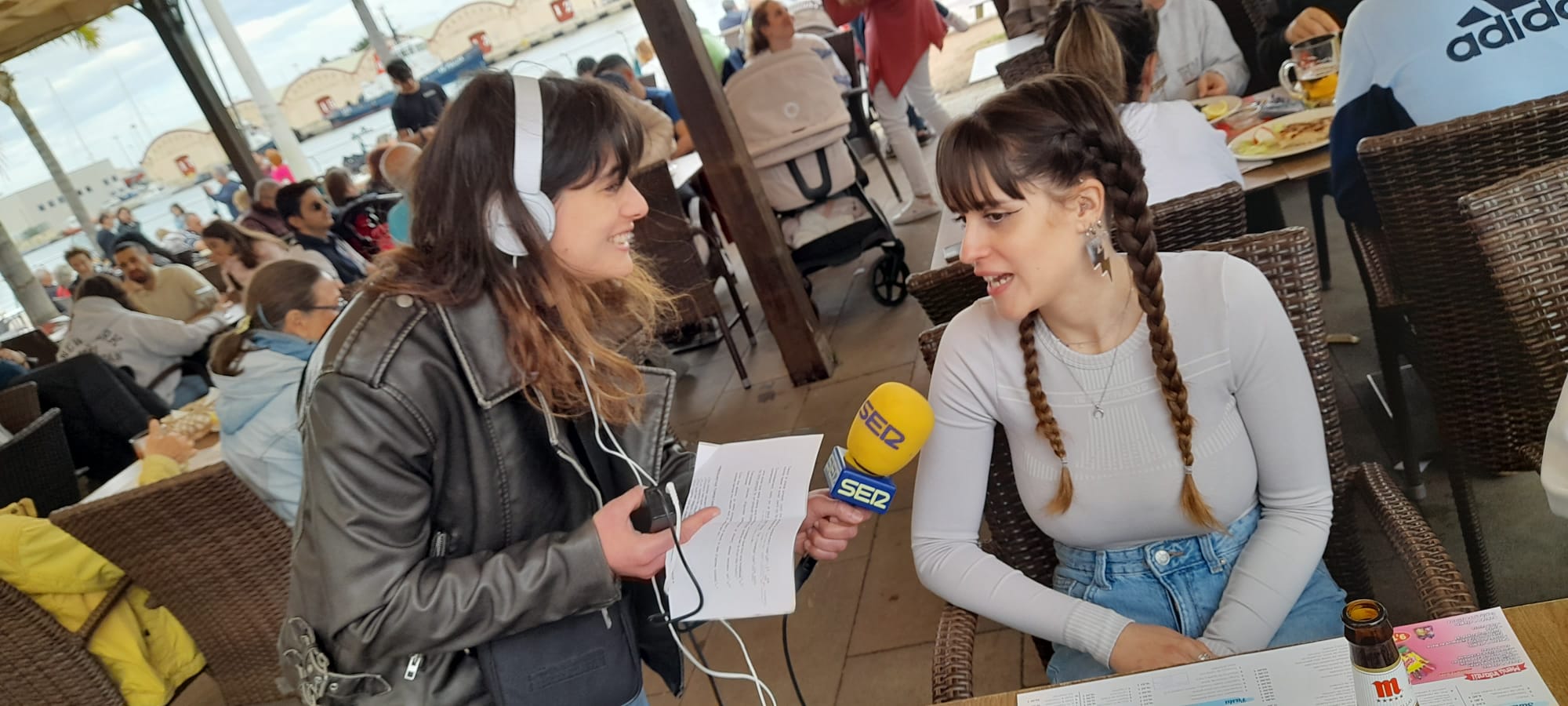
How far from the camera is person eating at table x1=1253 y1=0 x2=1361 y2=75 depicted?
2.86m

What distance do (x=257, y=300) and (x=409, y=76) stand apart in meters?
5.84

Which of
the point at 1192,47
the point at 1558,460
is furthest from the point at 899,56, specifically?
the point at 1558,460

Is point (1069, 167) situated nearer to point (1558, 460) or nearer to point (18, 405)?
point (1558, 460)

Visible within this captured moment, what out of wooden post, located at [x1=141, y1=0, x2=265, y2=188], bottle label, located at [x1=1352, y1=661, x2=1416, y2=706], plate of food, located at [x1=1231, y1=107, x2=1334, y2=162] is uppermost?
wooden post, located at [x1=141, y1=0, x2=265, y2=188]

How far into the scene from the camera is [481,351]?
1238 mm

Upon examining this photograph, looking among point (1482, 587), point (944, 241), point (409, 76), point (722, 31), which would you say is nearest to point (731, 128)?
point (944, 241)

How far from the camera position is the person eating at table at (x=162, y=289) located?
6234mm

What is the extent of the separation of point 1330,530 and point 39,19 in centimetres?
745

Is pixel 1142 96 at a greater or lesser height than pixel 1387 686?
greater

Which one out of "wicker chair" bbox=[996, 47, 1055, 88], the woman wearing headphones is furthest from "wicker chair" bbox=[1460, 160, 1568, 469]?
"wicker chair" bbox=[996, 47, 1055, 88]

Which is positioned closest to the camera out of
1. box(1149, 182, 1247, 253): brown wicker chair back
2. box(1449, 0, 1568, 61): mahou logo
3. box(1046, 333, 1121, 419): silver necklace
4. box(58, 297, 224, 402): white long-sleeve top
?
box(1046, 333, 1121, 419): silver necklace

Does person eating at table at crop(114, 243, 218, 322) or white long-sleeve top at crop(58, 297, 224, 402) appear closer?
white long-sleeve top at crop(58, 297, 224, 402)

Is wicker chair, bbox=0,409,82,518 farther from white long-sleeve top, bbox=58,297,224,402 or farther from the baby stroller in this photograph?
the baby stroller

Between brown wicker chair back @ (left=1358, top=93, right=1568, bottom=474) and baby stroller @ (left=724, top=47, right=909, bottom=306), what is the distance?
271 cm
